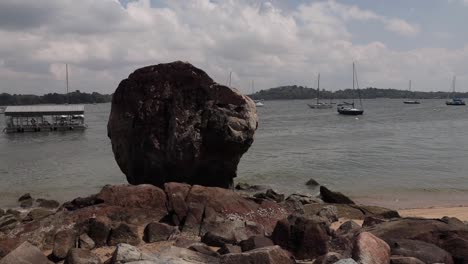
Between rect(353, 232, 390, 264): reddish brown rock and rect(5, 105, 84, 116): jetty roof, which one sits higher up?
rect(353, 232, 390, 264): reddish brown rock

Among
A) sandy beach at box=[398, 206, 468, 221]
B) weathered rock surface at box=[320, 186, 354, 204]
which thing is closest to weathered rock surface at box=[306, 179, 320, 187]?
weathered rock surface at box=[320, 186, 354, 204]

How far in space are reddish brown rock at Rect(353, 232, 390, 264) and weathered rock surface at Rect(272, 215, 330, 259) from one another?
112 centimetres

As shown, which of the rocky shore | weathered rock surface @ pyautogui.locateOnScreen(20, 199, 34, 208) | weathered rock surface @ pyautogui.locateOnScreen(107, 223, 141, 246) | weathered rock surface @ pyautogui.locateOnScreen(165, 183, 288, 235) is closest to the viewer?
the rocky shore

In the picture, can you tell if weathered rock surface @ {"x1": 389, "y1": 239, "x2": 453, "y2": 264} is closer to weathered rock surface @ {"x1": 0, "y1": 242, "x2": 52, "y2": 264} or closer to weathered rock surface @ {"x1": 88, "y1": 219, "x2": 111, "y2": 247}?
weathered rock surface @ {"x1": 88, "y1": 219, "x2": 111, "y2": 247}

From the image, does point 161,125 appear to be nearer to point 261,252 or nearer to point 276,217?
point 276,217

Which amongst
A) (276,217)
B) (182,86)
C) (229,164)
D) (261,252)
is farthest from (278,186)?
(261,252)

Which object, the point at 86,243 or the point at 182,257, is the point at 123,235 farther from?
the point at 182,257

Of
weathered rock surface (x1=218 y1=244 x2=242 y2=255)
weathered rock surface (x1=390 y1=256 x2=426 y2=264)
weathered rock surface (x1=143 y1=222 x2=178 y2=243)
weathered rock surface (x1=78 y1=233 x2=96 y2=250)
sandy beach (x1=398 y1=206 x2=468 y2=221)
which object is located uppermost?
weathered rock surface (x1=390 y1=256 x2=426 y2=264)

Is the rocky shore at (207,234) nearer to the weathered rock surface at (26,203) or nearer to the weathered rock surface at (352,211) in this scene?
the weathered rock surface at (352,211)

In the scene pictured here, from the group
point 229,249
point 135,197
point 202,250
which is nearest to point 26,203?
point 135,197

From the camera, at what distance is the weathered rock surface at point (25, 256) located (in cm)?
868

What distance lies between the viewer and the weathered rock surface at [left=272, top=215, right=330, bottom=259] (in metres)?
9.58

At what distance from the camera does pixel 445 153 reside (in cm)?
3684

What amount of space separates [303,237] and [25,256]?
5078mm
